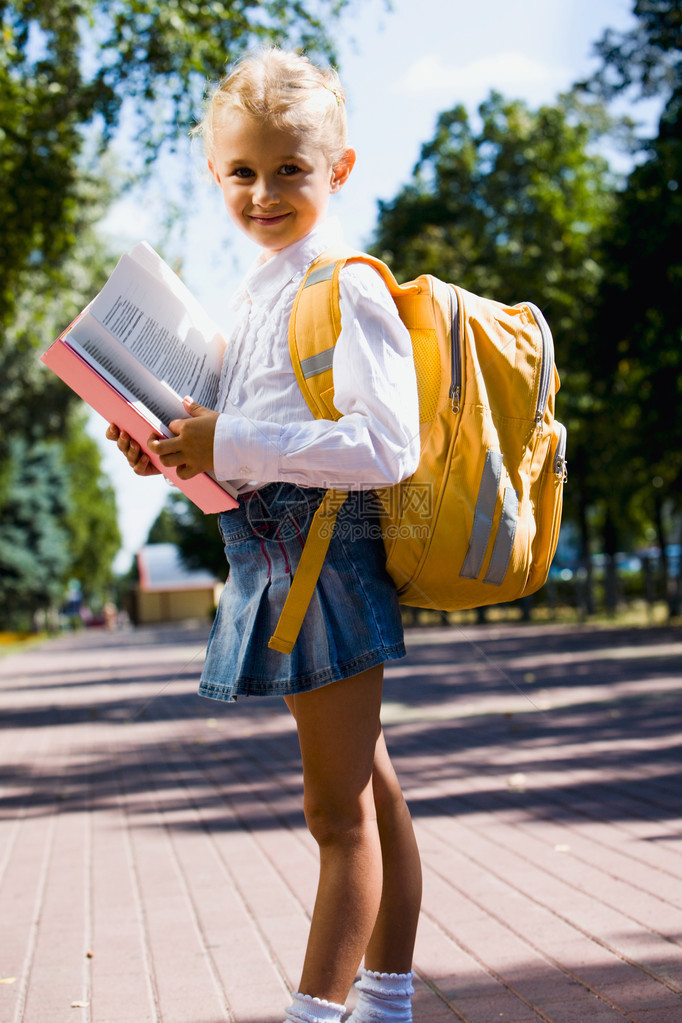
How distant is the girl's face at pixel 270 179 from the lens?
1.99 meters

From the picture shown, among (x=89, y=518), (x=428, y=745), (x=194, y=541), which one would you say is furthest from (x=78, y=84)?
(x=89, y=518)

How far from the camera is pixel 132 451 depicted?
2.04 metres

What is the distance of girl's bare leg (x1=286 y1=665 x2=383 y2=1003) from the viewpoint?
1903 mm

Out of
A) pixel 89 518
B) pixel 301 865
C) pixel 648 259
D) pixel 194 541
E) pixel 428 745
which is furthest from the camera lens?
pixel 89 518

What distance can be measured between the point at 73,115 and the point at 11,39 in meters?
1.11

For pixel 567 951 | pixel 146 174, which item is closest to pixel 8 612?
pixel 146 174

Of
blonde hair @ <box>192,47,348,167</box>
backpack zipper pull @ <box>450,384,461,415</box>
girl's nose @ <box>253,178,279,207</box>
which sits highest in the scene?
blonde hair @ <box>192,47,348,167</box>

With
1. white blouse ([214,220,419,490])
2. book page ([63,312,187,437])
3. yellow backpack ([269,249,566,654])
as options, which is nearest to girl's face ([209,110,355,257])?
yellow backpack ([269,249,566,654])

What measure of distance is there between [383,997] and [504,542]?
102cm

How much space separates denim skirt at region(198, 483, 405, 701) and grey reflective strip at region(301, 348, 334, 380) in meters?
0.23

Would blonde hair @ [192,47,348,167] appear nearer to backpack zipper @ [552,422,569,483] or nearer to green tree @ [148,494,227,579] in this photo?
backpack zipper @ [552,422,569,483]

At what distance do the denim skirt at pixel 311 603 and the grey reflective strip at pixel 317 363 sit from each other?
226mm

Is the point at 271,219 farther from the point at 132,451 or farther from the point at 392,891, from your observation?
the point at 392,891

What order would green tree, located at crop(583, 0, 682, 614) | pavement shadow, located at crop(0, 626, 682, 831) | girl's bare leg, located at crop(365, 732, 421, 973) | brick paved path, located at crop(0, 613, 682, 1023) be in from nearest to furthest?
girl's bare leg, located at crop(365, 732, 421, 973) → brick paved path, located at crop(0, 613, 682, 1023) → pavement shadow, located at crop(0, 626, 682, 831) → green tree, located at crop(583, 0, 682, 614)
